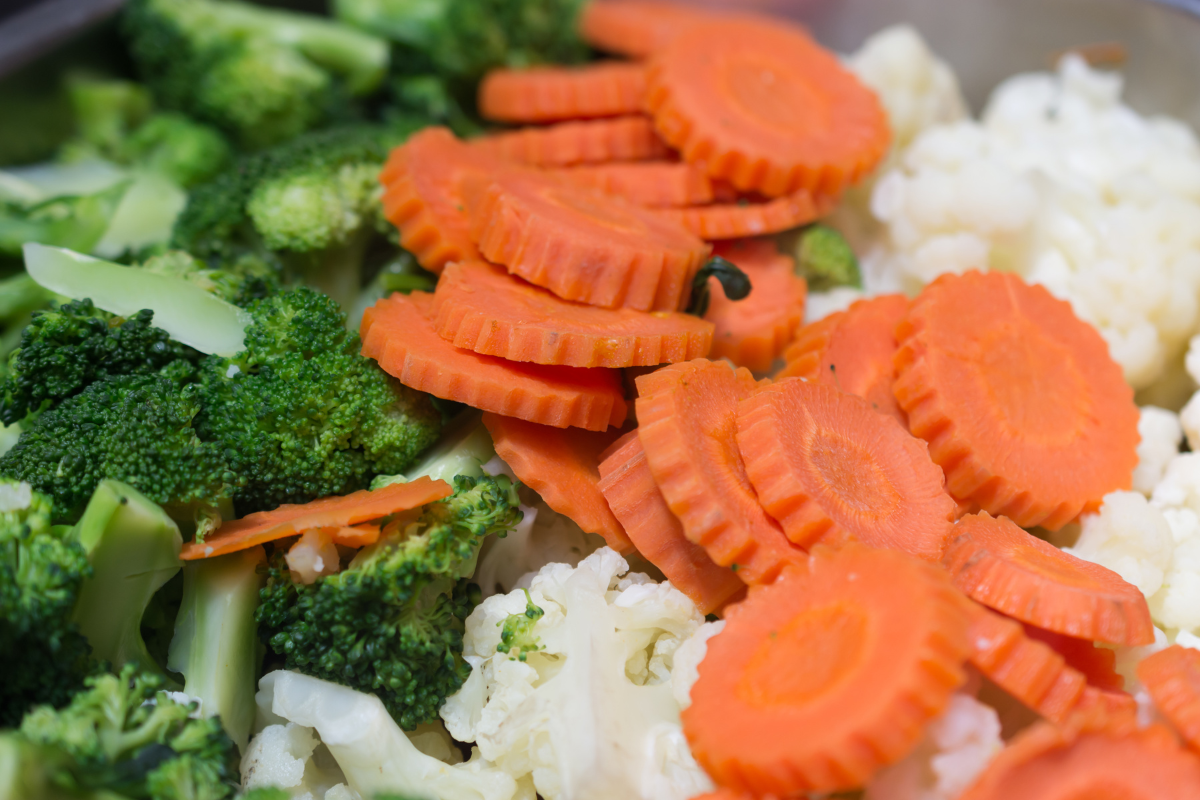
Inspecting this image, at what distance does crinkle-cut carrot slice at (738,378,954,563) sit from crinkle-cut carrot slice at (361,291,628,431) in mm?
289

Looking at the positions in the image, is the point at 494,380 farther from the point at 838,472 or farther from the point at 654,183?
the point at 654,183

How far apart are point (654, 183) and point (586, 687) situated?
130cm

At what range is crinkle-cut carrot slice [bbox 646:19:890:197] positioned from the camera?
2.21 m

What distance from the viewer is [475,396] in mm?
1599

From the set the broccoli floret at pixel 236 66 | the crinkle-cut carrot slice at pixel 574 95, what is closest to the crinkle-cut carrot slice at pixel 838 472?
the crinkle-cut carrot slice at pixel 574 95

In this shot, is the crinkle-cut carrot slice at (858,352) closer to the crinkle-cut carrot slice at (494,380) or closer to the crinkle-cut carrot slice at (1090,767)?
the crinkle-cut carrot slice at (494,380)

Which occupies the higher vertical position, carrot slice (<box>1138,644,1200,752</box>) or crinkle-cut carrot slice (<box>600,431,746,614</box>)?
carrot slice (<box>1138,644,1200,752</box>)

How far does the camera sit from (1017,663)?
126 centimetres

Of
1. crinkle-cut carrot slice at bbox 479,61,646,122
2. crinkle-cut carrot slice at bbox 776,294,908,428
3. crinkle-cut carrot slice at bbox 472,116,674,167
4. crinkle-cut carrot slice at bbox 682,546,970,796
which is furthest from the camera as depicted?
crinkle-cut carrot slice at bbox 479,61,646,122

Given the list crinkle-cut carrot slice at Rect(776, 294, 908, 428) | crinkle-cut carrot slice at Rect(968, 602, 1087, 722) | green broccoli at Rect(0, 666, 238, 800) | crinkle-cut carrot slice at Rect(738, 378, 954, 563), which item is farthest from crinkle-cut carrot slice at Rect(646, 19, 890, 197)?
green broccoli at Rect(0, 666, 238, 800)

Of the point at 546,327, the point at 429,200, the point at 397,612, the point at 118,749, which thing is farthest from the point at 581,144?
the point at 118,749

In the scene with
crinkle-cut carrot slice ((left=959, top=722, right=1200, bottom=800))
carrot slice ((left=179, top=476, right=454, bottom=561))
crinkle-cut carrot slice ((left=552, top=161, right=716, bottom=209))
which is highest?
crinkle-cut carrot slice ((left=552, top=161, right=716, bottom=209))

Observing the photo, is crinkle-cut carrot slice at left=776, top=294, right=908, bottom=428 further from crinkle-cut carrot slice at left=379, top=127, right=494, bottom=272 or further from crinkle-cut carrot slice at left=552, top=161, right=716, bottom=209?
crinkle-cut carrot slice at left=379, top=127, right=494, bottom=272

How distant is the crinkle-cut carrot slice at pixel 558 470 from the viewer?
1.64m
